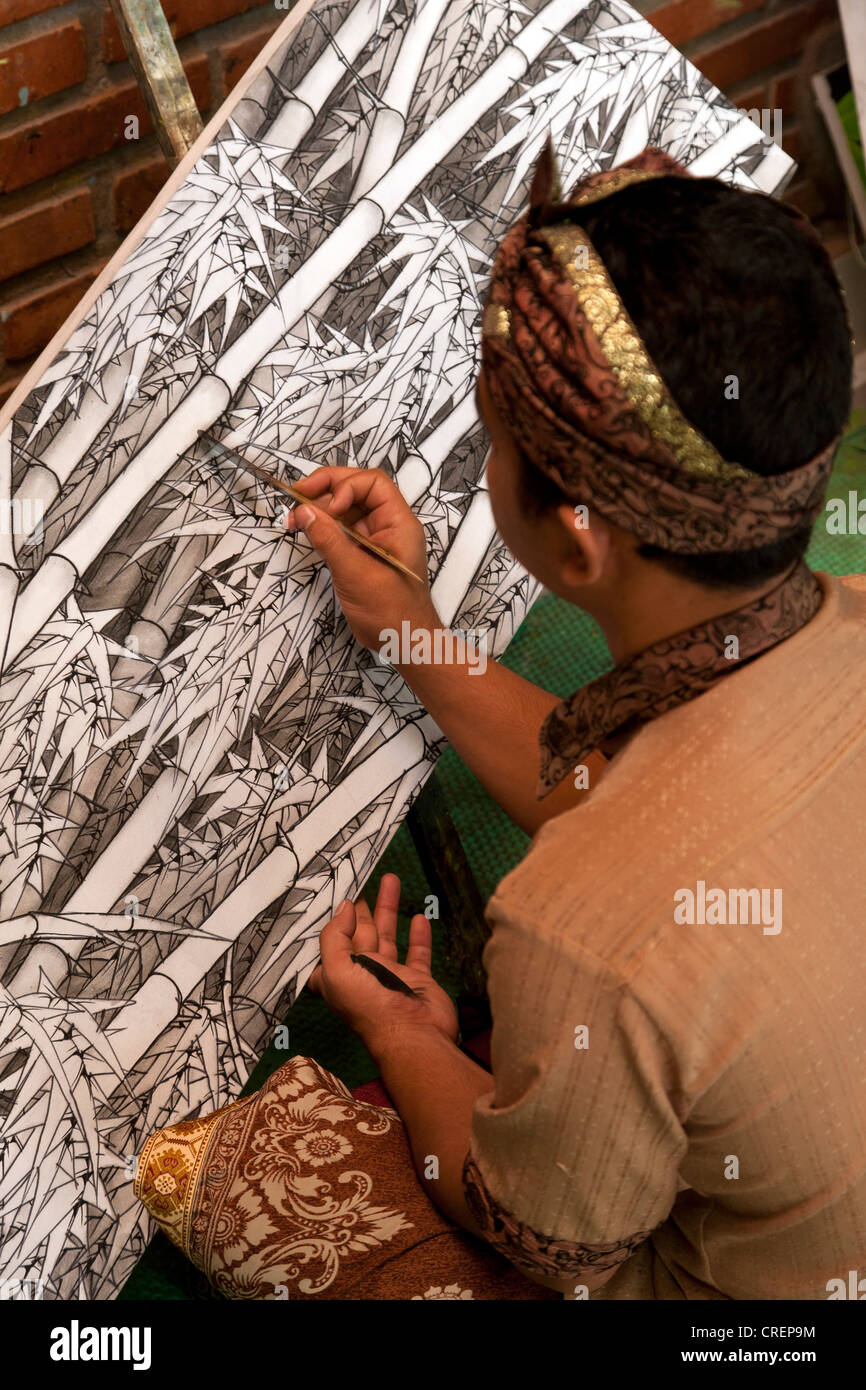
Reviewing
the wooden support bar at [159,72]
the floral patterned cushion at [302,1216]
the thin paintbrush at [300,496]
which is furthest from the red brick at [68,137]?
the floral patterned cushion at [302,1216]

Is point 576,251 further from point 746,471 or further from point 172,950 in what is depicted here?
point 172,950

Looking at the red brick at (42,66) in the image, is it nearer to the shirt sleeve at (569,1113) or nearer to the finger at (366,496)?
the finger at (366,496)

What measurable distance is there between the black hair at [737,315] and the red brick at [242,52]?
1.19 metres

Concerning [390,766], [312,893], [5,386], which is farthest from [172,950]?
[5,386]

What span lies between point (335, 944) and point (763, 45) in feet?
6.74

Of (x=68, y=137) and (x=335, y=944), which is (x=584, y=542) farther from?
(x=68, y=137)

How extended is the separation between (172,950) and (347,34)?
3.07 feet

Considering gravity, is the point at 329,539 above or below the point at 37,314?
below

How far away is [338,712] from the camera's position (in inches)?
48.3

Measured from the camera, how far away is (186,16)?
162 centimetres

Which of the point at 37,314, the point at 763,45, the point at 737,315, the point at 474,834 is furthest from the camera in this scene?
the point at 763,45

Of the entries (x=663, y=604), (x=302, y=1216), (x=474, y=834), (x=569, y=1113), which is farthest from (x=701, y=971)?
(x=474, y=834)

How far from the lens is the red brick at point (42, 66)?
1465mm

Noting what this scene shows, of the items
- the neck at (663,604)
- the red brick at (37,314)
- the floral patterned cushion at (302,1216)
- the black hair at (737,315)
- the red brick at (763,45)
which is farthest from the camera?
the red brick at (763,45)
